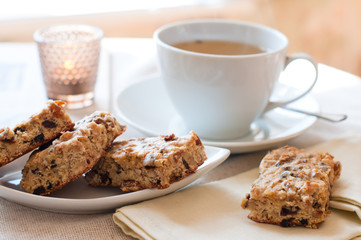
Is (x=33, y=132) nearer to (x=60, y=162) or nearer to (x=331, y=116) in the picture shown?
(x=60, y=162)

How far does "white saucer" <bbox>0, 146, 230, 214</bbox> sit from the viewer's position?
107 centimetres

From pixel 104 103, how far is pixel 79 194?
0.67m

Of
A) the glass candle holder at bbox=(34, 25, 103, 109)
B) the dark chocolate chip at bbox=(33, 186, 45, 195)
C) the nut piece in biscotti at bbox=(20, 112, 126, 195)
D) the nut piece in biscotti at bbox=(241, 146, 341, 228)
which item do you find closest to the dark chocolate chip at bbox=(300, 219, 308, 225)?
the nut piece in biscotti at bbox=(241, 146, 341, 228)

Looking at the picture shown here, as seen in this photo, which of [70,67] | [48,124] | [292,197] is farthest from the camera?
[70,67]

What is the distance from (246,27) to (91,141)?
83cm

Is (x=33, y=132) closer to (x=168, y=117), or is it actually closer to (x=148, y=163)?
(x=148, y=163)

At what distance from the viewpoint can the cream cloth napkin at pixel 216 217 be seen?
1.03 m

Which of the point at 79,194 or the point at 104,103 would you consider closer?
the point at 79,194

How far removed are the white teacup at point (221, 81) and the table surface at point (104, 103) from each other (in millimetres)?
150

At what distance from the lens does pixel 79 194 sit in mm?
1159

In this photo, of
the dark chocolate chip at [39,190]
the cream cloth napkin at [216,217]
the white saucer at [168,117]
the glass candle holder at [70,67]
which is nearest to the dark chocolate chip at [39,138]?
the dark chocolate chip at [39,190]

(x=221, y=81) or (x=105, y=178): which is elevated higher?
(x=221, y=81)

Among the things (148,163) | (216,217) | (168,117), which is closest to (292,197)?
(216,217)

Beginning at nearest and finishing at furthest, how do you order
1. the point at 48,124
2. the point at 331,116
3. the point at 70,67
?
the point at 48,124 < the point at 331,116 < the point at 70,67
